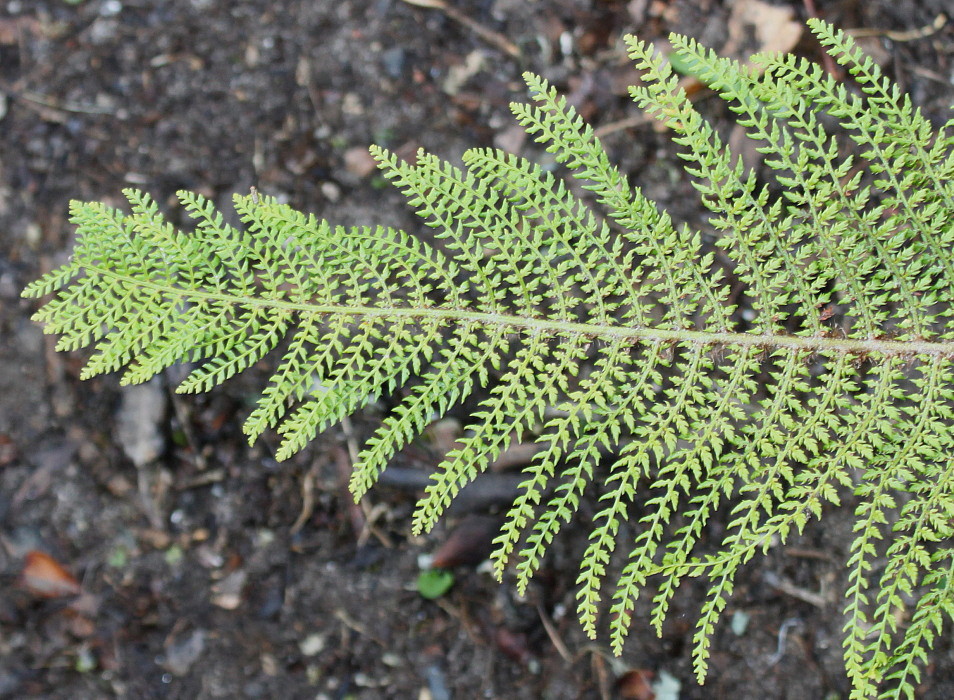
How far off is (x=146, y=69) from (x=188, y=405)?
1170 millimetres

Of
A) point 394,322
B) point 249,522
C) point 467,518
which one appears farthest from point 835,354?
point 249,522

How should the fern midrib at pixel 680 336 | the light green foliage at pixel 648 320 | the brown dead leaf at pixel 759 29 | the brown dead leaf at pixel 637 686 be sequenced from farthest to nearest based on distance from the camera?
the brown dead leaf at pixel 759 29 < the brown dead leaf at pixel 637 686 < the fern midrib at pixel 680 336 < the light green foliage at pixel 648 320

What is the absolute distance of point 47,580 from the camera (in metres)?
2.42

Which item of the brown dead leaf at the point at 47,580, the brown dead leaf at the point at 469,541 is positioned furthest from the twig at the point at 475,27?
the brown dead leaf at the point at 47,580

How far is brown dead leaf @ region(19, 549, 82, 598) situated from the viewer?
2.42 m

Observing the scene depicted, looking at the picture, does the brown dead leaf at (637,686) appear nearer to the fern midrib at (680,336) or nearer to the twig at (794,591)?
the twig at (794,591)

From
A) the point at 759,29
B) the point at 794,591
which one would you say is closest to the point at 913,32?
the point at 759,29

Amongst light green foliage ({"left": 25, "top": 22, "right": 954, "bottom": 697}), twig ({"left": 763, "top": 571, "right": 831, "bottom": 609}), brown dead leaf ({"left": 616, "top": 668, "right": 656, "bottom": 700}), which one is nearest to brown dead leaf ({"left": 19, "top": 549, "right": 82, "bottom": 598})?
light green foliage ({"left": 25, "top": 22, "right": 954, "bottom": 697})

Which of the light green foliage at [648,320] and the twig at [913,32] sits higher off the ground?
the twig at [913,32]

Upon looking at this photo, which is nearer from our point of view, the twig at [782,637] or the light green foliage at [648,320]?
the light green foliage at [648,320]

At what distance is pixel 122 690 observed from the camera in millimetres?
2379

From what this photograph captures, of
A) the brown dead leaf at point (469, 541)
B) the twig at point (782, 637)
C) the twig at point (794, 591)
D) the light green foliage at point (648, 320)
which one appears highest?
the light green foliage at point (648, 320)

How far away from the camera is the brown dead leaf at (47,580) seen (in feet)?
7.93

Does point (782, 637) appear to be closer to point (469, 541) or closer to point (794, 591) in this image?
point (794, 591)
